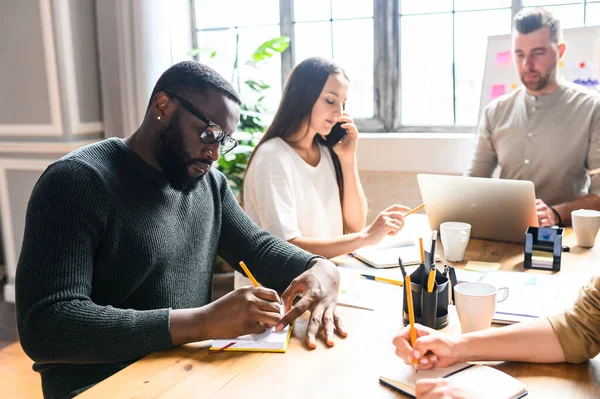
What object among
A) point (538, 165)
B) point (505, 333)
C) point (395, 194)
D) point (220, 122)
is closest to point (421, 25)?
point (395, 194)

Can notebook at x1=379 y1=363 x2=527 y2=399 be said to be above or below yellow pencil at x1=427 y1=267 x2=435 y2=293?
below

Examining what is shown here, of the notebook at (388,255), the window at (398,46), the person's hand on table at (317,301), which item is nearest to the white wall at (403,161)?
the window at (398,46)

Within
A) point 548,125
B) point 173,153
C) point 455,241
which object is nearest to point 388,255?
point 455,241

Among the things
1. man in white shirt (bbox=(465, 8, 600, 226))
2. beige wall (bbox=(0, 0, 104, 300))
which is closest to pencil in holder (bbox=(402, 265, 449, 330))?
man in white shirt (bbox=(465, 8, 600, 226))

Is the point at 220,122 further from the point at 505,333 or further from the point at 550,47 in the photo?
the point at 550,47

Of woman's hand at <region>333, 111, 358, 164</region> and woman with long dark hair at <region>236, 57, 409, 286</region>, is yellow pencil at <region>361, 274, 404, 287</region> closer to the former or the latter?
woman with long dark hair at <region>236, 57, 409, 286</region>

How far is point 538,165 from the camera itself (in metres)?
2.60

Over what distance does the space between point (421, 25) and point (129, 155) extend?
2.59 m

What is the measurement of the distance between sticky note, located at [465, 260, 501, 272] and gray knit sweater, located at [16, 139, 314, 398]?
1.55ft

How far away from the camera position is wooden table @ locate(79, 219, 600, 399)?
2.99ft

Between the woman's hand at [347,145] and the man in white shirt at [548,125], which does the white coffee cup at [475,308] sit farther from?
the man in white shirt at [548,125]

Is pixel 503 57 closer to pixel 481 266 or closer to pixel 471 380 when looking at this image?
pixel 481 266

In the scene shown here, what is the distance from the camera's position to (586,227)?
1763 mm

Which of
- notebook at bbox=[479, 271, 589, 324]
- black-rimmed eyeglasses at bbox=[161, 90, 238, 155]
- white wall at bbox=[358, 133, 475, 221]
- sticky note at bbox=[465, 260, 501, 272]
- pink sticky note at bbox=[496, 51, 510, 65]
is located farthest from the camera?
white wall at bbox=[358, 133, 475, 221]
